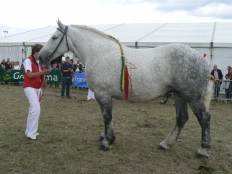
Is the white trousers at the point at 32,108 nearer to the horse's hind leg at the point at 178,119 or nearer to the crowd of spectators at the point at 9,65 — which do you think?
the horse's hind leg at the point at 178,119

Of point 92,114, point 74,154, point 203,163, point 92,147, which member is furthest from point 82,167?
point 92,114

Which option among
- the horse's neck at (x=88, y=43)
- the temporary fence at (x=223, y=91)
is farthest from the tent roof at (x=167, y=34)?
the horse's neck at (x=88, y=43)

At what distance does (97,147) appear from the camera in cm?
538

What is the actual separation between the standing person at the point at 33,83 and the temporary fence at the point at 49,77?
33.9 ft

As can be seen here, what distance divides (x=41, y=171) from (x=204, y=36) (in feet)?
46.6

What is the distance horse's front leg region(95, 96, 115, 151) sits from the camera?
5.01 m

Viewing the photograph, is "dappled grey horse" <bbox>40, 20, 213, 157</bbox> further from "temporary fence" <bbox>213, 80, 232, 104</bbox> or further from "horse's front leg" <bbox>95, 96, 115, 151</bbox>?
"temporary fence" <bbox>213, 80, 232, 104</bbox>

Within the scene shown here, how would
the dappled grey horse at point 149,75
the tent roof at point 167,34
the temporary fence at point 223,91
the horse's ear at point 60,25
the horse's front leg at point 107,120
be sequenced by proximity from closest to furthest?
the dappled grey horse at point 149,75, the horse's front leg at point 107,120, the horse's ear at point 60,25, the temporary fence at point 223,91, the tent roof at point 167,34

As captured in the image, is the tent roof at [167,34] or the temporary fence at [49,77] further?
the temporary fence at [49,77]

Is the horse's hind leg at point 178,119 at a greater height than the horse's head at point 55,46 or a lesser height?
lesser

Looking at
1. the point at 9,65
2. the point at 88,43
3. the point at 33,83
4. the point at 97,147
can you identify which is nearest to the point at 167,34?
the point at 9,65

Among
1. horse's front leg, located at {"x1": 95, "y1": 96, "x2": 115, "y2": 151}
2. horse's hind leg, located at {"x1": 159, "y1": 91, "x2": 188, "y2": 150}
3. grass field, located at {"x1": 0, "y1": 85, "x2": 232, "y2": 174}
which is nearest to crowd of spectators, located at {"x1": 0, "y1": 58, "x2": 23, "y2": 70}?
grass field, located at {"x1": 0, "y1": 85, "x2": 232, "y2": 174}

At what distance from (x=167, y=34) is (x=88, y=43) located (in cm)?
1310

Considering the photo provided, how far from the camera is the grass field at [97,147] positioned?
14.5 ft
